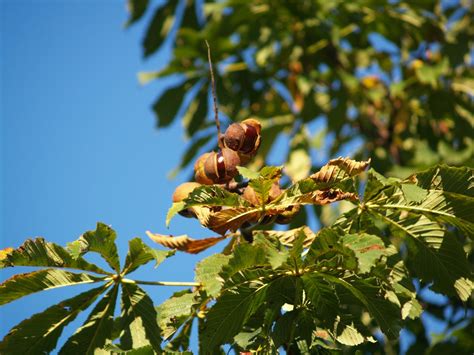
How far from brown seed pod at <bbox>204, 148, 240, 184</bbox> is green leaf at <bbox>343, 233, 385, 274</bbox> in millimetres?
371

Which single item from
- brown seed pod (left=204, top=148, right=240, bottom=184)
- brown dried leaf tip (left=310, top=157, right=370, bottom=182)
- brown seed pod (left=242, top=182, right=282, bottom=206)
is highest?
brown seed pod (left=204, top=148, right=240, bottom=184)

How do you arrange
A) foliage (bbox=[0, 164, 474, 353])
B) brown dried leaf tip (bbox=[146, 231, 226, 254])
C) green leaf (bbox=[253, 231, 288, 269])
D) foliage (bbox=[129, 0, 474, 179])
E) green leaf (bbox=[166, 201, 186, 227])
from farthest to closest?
foliage (bbox=[129, 0, 474, 179]), brown dried leaf tip (bbox=[146, 231, 226, 254]), green leaf (bbox=[166, 201, 186, 227]), foliage (bbox=[0, 164, 474, 353]), green leaf (bbox=[253, 231, 288, 269])

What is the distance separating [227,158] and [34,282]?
53 cm

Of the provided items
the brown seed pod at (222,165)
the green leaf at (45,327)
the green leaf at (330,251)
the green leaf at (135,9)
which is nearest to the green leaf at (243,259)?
the green leaf at (330,251)

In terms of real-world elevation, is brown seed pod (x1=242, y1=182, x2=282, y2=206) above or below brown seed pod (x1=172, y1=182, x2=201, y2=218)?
below

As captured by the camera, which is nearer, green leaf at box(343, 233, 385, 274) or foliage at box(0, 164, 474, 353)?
green leaf at box(343, 233, 385, 274)

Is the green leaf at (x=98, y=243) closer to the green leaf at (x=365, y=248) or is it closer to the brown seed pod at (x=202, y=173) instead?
the brown seed pod at (x=202, y=173)

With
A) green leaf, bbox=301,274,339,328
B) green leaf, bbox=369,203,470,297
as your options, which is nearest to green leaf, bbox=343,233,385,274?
green leaf, bbox=301,274,339,328

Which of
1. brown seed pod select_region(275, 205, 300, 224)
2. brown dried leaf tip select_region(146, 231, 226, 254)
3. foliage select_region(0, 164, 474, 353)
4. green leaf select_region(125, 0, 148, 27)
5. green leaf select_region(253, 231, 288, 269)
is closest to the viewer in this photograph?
green leaf select_region(253, 231, 288, 269)

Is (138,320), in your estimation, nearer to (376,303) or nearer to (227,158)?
(227,158)

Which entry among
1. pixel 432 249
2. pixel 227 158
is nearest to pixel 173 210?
pixel 227 158

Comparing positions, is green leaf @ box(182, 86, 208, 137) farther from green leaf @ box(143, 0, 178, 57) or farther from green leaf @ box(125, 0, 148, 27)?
green leaf @ box(125, 0, 148, 27)

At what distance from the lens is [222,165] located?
1757 millimetres

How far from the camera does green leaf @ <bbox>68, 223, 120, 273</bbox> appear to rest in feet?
5.38
